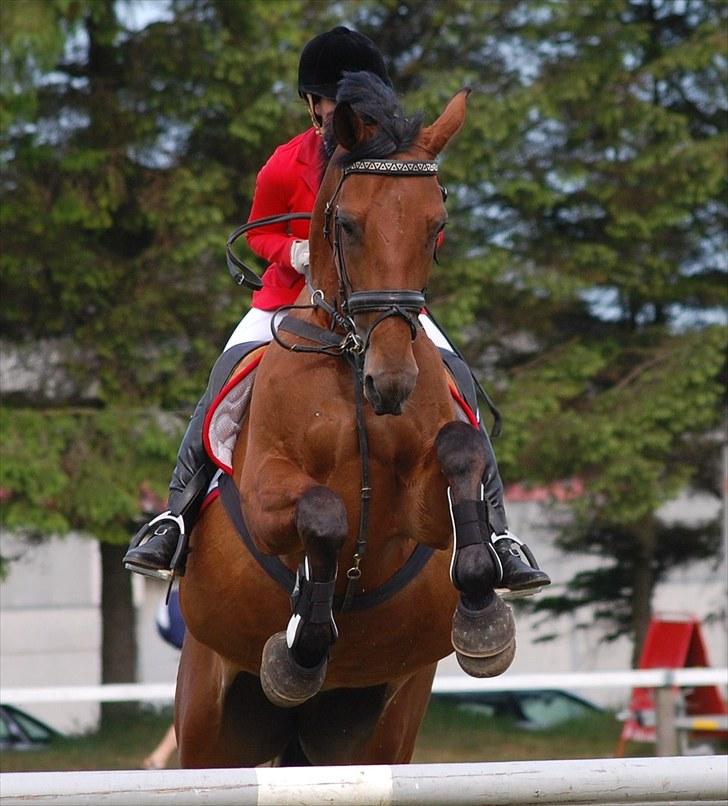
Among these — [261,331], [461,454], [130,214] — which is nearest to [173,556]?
[261,331]

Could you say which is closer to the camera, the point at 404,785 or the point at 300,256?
the point at 404,785

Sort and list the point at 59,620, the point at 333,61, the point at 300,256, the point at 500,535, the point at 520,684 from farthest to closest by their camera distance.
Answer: the point at 59,620
the point at 520,684
the point at 333,61
the point at 300,256
the point at 500,535

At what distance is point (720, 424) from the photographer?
13.7 meters

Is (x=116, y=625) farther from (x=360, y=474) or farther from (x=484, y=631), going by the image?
(x=484, y=631)

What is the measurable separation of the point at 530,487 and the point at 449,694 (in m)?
2.63

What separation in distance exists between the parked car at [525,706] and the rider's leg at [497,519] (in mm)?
9221

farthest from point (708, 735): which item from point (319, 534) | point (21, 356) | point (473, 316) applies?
point (319, 534)

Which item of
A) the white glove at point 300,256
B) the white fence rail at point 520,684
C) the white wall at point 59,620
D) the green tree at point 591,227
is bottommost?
the white wall at point 59,620

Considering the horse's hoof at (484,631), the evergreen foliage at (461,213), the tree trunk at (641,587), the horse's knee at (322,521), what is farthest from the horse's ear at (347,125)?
the tree trunk at (641,587)

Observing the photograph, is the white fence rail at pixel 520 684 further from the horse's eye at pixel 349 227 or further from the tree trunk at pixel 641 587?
the horse's eye at pixel 349 227

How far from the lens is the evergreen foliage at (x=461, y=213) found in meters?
12.3

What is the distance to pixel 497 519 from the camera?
5.00 m

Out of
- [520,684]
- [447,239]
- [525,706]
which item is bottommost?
[525,706]

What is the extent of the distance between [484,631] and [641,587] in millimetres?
10689
